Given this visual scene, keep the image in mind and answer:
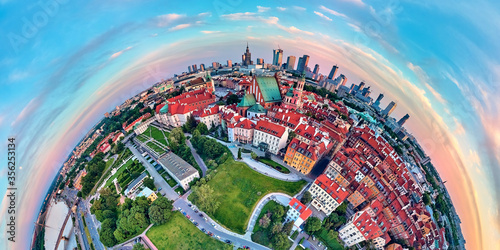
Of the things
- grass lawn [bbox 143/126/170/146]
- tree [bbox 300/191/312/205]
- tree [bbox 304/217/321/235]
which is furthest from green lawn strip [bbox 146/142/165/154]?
tree [bbox 304/217/321/235]

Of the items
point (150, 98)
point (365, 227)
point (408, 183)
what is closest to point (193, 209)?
point (365, 227)

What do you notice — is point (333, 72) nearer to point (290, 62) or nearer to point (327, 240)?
point (290, 62)

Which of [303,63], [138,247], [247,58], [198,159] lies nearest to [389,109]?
[303,63]

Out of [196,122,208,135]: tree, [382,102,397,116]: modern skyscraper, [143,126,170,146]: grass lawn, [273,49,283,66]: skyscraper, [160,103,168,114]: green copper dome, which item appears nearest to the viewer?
[196,122,208,135]: tree

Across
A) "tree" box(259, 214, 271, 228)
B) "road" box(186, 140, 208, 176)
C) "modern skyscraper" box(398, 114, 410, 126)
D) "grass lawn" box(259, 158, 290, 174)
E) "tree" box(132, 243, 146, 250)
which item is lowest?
"modern skyscraper" box(398, 114, 410, 126)

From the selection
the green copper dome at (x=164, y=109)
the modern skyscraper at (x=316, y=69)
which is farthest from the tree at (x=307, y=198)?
the modern skyscraper at (x=316, y=69)

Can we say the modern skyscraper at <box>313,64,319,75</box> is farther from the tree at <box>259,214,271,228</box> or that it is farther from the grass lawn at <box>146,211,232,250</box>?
the grass lawn at <box>146,211,232,250</box>

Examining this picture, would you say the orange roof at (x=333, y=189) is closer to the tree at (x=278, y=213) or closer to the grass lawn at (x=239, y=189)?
the grass lawn at (x=239, y=189)
